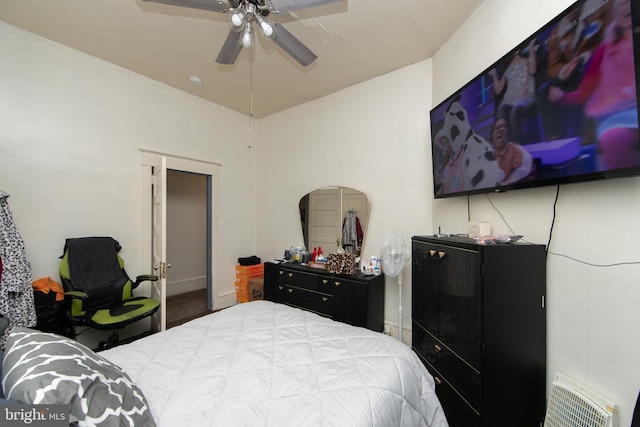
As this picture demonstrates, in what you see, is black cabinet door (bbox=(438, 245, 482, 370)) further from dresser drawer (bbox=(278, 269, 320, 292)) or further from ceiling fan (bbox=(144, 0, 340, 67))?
ceiling fan (bbox=(144, 0, 340, 67))

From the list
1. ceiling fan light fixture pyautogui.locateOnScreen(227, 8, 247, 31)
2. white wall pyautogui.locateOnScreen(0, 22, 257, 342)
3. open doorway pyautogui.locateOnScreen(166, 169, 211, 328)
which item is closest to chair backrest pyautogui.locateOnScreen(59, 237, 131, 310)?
white wall pyautogui.locateOnScreen(0, 22, 257, 342)

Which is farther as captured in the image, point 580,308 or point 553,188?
point 553,188

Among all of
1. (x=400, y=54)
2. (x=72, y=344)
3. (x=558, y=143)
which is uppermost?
(x=400, y=54)

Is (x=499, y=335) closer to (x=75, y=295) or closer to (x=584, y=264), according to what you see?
(x=584, y=264)

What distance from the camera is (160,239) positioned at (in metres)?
2.64

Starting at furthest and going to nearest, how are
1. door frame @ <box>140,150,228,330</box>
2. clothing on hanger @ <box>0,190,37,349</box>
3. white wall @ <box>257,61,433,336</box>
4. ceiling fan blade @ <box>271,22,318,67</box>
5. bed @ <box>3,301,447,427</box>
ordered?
1. door frame @ <box>140,150,228,330</box>
2. white wall @ <box>257,61,433,336</box>
3. clothing on hanger @ <box>0,190,37,349</box>
4. ceiling fan blade @ <box>271,22,318,67</box>
5. bed @ <box>3,301,447,427</box>

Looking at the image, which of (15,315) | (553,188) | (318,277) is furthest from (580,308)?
(15,315)

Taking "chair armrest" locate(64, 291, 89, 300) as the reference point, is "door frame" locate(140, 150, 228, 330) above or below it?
above

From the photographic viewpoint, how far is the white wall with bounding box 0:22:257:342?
2.17m

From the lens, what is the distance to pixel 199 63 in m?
2.65

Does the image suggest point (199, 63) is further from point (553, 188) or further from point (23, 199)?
point (553, 188)

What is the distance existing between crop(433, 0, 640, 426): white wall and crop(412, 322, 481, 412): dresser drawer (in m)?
0.44

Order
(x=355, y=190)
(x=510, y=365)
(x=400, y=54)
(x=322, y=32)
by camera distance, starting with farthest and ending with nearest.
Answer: (x=355, y=190) → (x=400, y=54) → (x=322, y=32) → (x=510, y=365)

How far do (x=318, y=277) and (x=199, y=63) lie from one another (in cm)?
266
